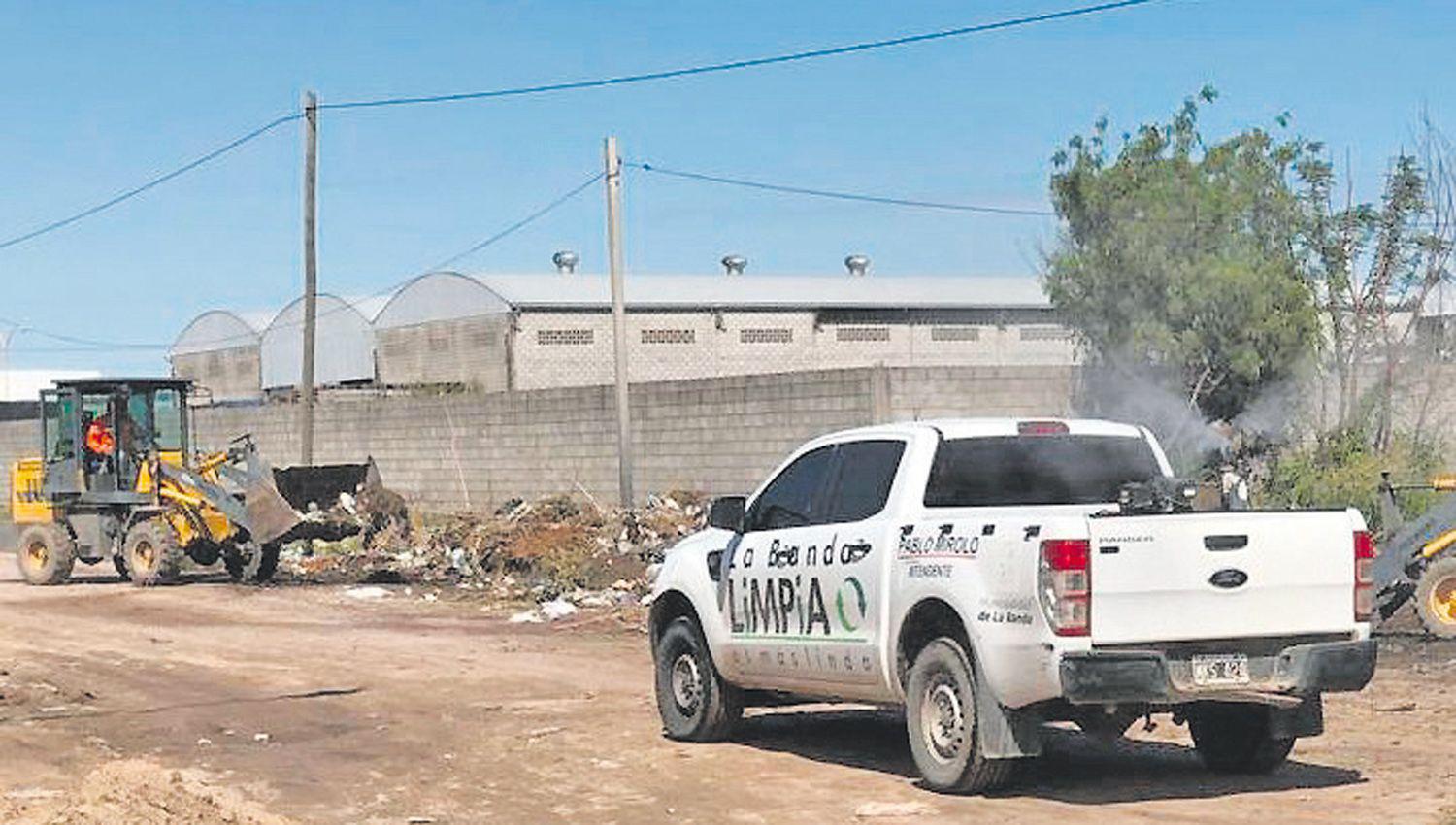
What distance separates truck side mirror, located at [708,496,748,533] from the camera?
12.4 metres

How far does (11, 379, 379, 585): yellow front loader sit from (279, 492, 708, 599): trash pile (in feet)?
3.39

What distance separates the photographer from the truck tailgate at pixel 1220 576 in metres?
9.63

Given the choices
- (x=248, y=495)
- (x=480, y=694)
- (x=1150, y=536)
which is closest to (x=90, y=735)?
(x=480, y=694)

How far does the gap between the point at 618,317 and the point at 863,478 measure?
1847 centimetres

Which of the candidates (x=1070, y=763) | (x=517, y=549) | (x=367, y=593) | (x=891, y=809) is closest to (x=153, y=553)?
(x=367, y=593)

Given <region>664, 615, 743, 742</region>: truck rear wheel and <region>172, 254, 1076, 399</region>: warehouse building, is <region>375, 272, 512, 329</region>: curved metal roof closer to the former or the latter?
<region>172, 254, 1076, 399</region>: warehouse building

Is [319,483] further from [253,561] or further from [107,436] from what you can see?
[107,436]

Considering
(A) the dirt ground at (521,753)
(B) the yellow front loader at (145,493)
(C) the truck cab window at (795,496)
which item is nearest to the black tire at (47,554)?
(B) the yellow front loader at (145,493)

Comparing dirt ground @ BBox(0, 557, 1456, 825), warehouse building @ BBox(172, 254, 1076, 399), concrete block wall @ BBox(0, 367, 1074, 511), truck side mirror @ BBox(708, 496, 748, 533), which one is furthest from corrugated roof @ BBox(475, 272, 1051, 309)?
truck side mirror @ BBox(708, 496, 748, 533)

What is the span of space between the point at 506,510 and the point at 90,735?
63.9ft

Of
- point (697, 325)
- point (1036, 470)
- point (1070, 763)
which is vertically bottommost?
point (1070, 763)

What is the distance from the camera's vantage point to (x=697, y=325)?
174 feet

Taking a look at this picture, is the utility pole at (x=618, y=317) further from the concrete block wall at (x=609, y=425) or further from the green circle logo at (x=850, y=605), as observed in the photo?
the green circle logo at (x=850, y=605)

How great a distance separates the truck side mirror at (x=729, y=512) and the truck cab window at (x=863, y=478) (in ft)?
2.88
